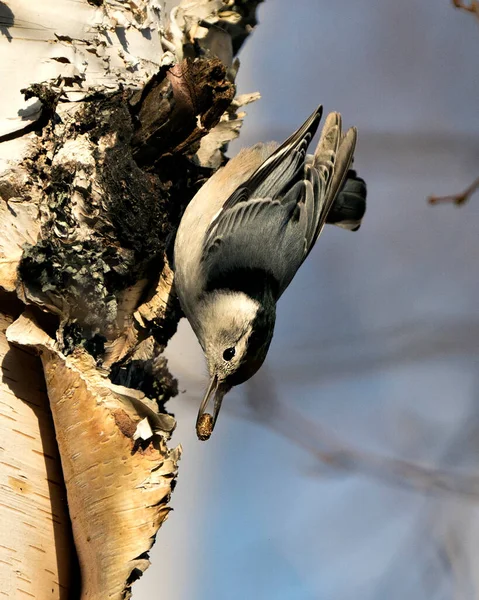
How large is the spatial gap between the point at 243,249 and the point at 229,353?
1.06 ft

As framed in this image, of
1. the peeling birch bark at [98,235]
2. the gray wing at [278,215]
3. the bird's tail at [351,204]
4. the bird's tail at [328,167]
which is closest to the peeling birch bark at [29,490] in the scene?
the peeling birch bark at [98,235]

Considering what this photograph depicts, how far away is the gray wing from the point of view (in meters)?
2.27

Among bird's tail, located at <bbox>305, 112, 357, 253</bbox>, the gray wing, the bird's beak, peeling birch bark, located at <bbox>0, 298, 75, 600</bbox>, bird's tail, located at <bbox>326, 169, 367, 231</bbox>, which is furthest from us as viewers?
bird's tail, located at <bbox>326, 169, 367, 231</bbox>

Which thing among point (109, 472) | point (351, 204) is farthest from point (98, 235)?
point (351, 204)

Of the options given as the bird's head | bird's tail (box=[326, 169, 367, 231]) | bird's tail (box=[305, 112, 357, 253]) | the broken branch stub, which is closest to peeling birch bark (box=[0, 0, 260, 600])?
the broken branch stub

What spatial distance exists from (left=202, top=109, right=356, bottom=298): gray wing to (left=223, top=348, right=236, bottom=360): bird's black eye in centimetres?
20

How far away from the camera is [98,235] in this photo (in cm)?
175

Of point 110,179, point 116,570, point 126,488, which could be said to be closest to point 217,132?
point 110,179

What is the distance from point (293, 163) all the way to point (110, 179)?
861mm

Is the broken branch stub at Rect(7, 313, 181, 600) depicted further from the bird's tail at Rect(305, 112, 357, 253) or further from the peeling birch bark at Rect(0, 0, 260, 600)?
the bird's tail at Rect(305, 112, 357, 253)

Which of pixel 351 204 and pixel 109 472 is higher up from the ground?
pixel 109 472

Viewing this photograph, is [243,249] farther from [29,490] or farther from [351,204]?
[29,490]

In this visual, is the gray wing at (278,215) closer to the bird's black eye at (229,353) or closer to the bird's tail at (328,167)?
the bird's tail at (328,167)

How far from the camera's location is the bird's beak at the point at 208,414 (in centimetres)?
204
